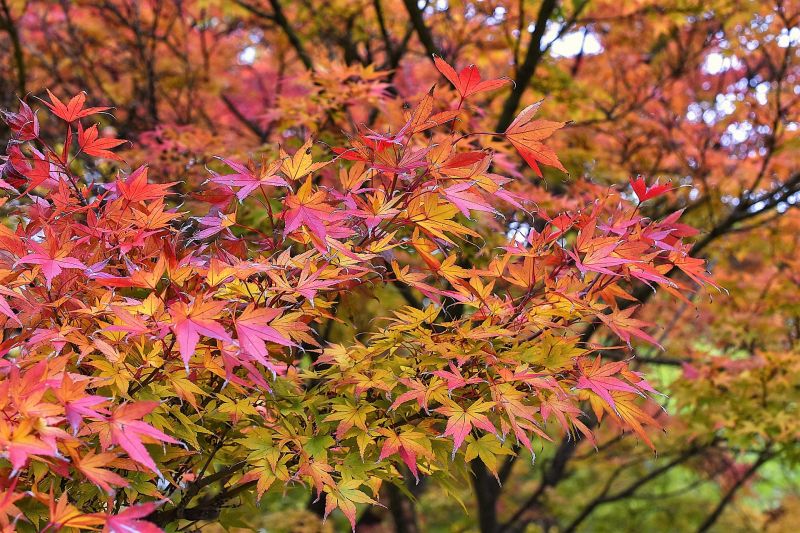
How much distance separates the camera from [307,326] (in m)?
1.69

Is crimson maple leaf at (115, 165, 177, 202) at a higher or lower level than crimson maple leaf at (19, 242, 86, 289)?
higher

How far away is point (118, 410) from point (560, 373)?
989mm

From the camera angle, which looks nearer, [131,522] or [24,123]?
[131,522]

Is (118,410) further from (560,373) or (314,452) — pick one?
(560,373)

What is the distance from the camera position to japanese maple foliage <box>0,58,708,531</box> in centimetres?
164

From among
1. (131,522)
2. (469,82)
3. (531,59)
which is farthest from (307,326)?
(531,59)

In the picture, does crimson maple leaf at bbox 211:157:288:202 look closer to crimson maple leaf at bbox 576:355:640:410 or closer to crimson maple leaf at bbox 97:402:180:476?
crimson maple leaf at bbox 97:402:180:476

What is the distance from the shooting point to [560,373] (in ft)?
6.01

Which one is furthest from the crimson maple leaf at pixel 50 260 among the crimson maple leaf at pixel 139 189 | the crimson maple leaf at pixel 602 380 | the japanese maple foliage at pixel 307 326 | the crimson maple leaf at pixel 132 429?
the crimson maple leaf at pixel 602 380

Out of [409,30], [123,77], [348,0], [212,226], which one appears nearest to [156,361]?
[212,226]

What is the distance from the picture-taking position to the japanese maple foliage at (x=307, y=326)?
1642 millimetres

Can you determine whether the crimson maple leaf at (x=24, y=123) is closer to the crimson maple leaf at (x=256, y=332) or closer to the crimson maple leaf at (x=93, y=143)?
the crimson maple leaf at (x=93, y=143)

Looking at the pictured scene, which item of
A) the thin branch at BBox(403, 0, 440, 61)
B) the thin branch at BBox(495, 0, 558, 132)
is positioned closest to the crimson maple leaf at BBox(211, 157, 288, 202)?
the thin branch at BBox(495, 0, 558, 132)

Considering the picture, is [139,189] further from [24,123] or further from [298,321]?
[298,321]
